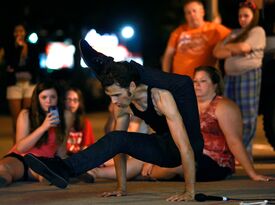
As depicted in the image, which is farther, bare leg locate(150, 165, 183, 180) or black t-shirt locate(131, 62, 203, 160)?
bare leg locate(150, 165, 183, 180)

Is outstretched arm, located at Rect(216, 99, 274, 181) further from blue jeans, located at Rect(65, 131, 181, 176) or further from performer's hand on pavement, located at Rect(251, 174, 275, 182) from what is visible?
blue jeans, located at Rect(65, 131, 181, 176)

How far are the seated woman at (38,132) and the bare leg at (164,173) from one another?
951 millimetres

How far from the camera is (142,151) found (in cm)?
730

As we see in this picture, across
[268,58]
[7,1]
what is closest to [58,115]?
[268,58]

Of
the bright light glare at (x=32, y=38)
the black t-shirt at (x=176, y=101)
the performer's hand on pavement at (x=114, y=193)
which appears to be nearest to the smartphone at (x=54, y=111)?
the performer's hand on pavement at (x=114, y=193)

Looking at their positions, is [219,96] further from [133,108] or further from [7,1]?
[7,1]

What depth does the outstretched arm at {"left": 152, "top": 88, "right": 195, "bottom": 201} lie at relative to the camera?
273 inches

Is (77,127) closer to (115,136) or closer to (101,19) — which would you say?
(115,136)

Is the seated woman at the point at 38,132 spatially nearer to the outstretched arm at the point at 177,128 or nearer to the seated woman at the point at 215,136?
the seated woman at the point at 215,136

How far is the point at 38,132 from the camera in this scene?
28.2 feet

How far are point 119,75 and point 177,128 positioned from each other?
0.59 meters

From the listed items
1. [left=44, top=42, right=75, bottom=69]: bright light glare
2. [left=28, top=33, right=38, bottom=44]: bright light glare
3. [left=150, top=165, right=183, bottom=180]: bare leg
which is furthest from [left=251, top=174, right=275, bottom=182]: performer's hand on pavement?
[left=44, top=42, right=75, bottom=69]: bright light glare

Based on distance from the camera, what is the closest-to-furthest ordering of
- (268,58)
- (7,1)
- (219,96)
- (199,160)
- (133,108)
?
(133,108) < (199,160) < (219,96) < (268,58) < (7,1)

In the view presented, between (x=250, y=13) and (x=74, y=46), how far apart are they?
69.3 ft
